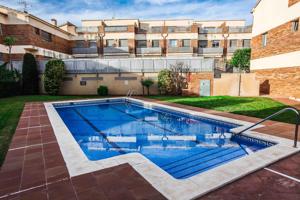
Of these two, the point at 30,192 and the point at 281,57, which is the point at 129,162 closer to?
the point at 30,192

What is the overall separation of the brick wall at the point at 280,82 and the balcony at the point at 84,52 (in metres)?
22.1

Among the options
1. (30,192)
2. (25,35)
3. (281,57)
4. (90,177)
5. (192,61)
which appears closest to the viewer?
(30,192)

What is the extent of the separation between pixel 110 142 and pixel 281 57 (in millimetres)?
14944

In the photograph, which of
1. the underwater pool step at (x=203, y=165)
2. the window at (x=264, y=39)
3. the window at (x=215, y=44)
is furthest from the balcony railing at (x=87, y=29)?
the underwater pool step at (x=203, y=165)

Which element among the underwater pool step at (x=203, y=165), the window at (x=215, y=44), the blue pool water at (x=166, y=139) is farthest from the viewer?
the window at (x=215, y=44)

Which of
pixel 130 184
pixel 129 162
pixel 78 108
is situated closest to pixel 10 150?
pixel 129 162

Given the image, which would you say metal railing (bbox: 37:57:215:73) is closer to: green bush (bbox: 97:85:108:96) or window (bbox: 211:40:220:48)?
green bush (bbox: 97:85:108:96)

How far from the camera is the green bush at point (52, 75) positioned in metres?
17.2

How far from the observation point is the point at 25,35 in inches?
790

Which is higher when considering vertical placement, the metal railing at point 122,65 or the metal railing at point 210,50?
the metal railing at point 210,50

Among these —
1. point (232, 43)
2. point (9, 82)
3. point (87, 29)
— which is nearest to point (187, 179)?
point (9, 82)

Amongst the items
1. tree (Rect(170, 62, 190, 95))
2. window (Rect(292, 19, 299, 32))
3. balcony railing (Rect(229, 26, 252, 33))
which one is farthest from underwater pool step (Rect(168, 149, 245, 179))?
balcony railing (Rect(229, 26, 252, 33))

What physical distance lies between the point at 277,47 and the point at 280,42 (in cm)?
49

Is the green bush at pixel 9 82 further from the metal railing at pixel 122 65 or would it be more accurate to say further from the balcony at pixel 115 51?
the balcony at pixel 115 51
